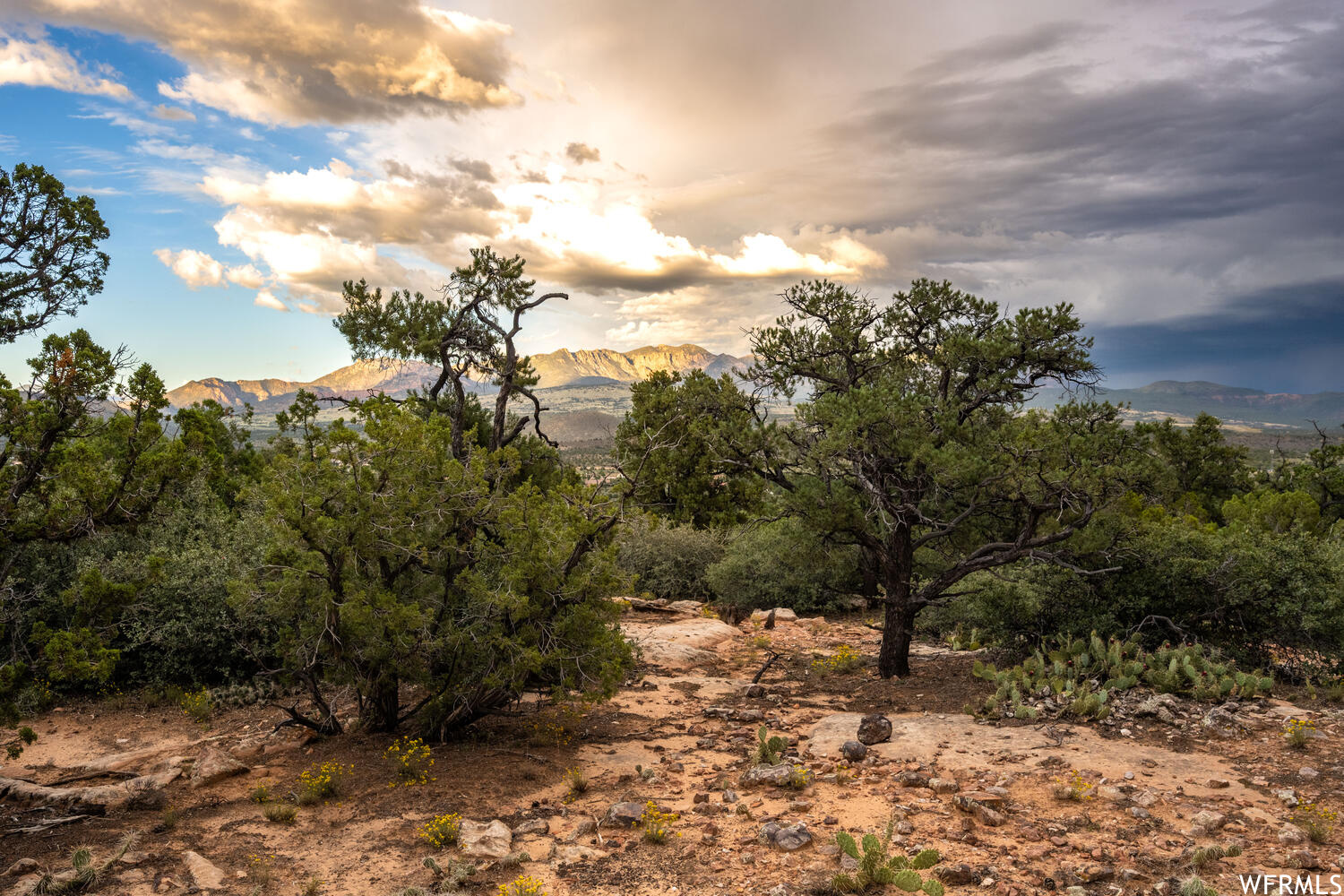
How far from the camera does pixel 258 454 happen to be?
25156 mm

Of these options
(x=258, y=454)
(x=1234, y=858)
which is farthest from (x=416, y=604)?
(x=258, y=454)

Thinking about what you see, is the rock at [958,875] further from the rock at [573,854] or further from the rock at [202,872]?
the rock at [202,872]

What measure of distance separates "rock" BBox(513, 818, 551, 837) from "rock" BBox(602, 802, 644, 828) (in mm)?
641

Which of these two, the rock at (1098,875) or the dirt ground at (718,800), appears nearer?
the rock at (1098,875)

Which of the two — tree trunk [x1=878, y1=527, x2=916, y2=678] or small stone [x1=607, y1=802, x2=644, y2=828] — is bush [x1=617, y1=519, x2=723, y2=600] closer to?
tree trunk [x1=878, y1=527, x2=916, y2=678]

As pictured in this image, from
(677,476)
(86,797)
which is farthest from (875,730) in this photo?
(677,476)

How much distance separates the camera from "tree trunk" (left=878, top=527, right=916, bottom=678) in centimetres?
1314

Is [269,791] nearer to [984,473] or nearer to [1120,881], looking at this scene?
[1120,881]

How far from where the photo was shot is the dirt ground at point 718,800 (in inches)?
263

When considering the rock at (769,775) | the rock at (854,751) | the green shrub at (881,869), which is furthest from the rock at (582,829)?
the rock at (854,751)

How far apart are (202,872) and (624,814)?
4.13 m

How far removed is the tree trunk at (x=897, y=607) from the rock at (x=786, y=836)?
21.0 feet

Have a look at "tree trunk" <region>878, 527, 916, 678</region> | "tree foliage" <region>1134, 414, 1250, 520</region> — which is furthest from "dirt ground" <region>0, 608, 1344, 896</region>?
"tree foliage" <region>1134, 414, 1250, 520</region>

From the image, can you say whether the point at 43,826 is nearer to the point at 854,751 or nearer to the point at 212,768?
the point at 212,768
